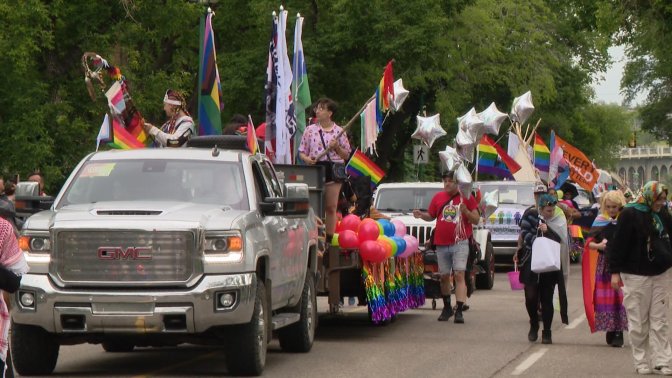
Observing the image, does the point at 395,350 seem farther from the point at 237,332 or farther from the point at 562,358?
the point at 237,332

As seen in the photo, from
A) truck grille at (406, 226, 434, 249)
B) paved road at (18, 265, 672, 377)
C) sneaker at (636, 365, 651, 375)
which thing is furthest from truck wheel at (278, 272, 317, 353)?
truck grille at (406, 226, 434, 249)

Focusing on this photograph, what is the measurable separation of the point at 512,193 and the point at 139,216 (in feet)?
67.2

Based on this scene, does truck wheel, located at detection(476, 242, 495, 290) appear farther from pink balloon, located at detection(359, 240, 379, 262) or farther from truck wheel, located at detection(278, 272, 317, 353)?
truck wheel, located at detection(278, 272, 317, 353)

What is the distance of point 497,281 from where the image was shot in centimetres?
3038

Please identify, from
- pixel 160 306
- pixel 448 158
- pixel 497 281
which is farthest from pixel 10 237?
pixel 497 281

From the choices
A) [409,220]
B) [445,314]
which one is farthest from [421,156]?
[445,314]

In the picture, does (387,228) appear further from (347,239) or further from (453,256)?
(453,256)

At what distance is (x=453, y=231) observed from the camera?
19031 millimetres

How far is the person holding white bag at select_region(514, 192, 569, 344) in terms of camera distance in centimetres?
1672

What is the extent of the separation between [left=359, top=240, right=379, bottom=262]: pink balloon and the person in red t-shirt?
2.53 metres

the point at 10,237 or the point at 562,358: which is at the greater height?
the point at 10,237

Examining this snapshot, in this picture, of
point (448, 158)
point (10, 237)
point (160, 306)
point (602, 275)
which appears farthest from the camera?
point (448, 158)

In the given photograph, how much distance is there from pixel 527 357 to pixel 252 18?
28690 millimetres

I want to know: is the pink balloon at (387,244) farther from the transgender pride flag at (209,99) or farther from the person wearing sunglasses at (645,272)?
the person wearing sunglasses at (645,272)
